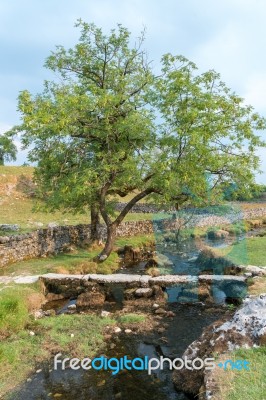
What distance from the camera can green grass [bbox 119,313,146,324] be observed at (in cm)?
1150

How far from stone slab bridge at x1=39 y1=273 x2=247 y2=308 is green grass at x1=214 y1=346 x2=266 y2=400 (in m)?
7.19

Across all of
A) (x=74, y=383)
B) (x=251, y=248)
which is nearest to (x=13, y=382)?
(x=74, y=383)

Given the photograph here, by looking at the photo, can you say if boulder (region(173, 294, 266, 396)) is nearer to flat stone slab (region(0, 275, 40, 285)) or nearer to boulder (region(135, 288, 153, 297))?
boulder (region(135, 288, 153, 297))

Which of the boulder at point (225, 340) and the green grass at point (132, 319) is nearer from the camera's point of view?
the boulder at point (225, 340)

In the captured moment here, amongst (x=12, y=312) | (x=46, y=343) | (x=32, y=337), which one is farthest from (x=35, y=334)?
(x=12, y=312)

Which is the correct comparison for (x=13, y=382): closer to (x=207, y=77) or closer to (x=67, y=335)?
(x=67, y=335)

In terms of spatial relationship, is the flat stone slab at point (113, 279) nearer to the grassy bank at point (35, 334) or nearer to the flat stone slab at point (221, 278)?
the grassy bank at point (35, 334)

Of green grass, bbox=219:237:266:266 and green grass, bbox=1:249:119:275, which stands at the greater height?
green grass, bbox=219:237:266:266

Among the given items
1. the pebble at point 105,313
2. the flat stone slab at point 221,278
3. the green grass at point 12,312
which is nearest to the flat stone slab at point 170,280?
the flat stone slab at point 221,278

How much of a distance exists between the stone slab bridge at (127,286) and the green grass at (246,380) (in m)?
7.19

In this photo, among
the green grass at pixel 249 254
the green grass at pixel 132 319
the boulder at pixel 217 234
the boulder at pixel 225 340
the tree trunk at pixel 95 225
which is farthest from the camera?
the boulder at pixel 217 234

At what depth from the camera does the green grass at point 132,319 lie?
11.5m

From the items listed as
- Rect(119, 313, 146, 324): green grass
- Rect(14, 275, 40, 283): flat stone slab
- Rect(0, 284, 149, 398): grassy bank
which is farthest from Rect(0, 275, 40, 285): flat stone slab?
Rect(119, 313, 146, 324): green grass

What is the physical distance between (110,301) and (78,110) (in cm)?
919
